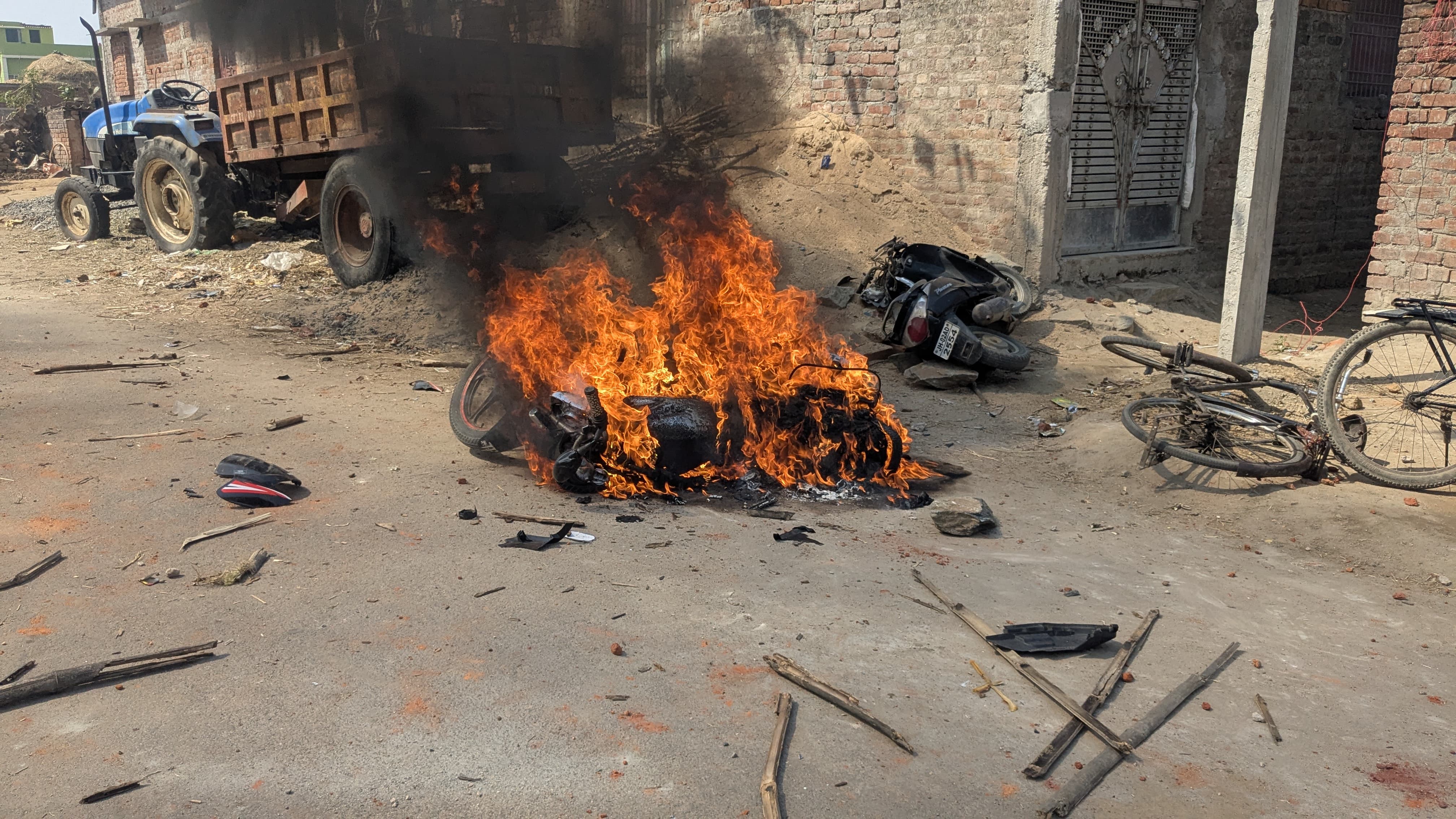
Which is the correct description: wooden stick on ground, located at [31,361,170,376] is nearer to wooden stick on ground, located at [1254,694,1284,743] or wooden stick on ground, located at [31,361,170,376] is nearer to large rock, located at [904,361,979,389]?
Result: large rock, located at [904,361,979,389]

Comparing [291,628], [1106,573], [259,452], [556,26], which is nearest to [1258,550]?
[1106,573]

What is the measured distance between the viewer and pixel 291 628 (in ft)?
12.2

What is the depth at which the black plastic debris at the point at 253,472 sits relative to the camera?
16.8 feet

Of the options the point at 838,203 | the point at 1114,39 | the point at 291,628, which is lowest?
the point at 291,628

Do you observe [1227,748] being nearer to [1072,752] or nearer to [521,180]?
[1072,752]

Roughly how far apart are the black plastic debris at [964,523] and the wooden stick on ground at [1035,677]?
0.78 meters

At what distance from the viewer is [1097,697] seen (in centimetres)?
343

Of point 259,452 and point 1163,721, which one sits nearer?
point 1163,721

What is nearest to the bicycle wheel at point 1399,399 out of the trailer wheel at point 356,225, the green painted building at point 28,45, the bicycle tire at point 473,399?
the bicycle tire at point 473,399

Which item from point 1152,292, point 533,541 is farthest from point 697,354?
point 1152,292

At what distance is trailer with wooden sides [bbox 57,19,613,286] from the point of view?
955cm

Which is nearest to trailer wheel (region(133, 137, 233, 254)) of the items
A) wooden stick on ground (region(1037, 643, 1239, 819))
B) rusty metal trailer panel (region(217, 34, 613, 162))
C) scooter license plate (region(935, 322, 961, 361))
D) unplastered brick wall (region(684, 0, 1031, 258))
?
rusty metal trailer panel (region(217, 34, 613, 162))

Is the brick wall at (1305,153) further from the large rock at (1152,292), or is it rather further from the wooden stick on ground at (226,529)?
the wooden stick on ground at (226,529)

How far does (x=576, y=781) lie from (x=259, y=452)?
12.8 ft
